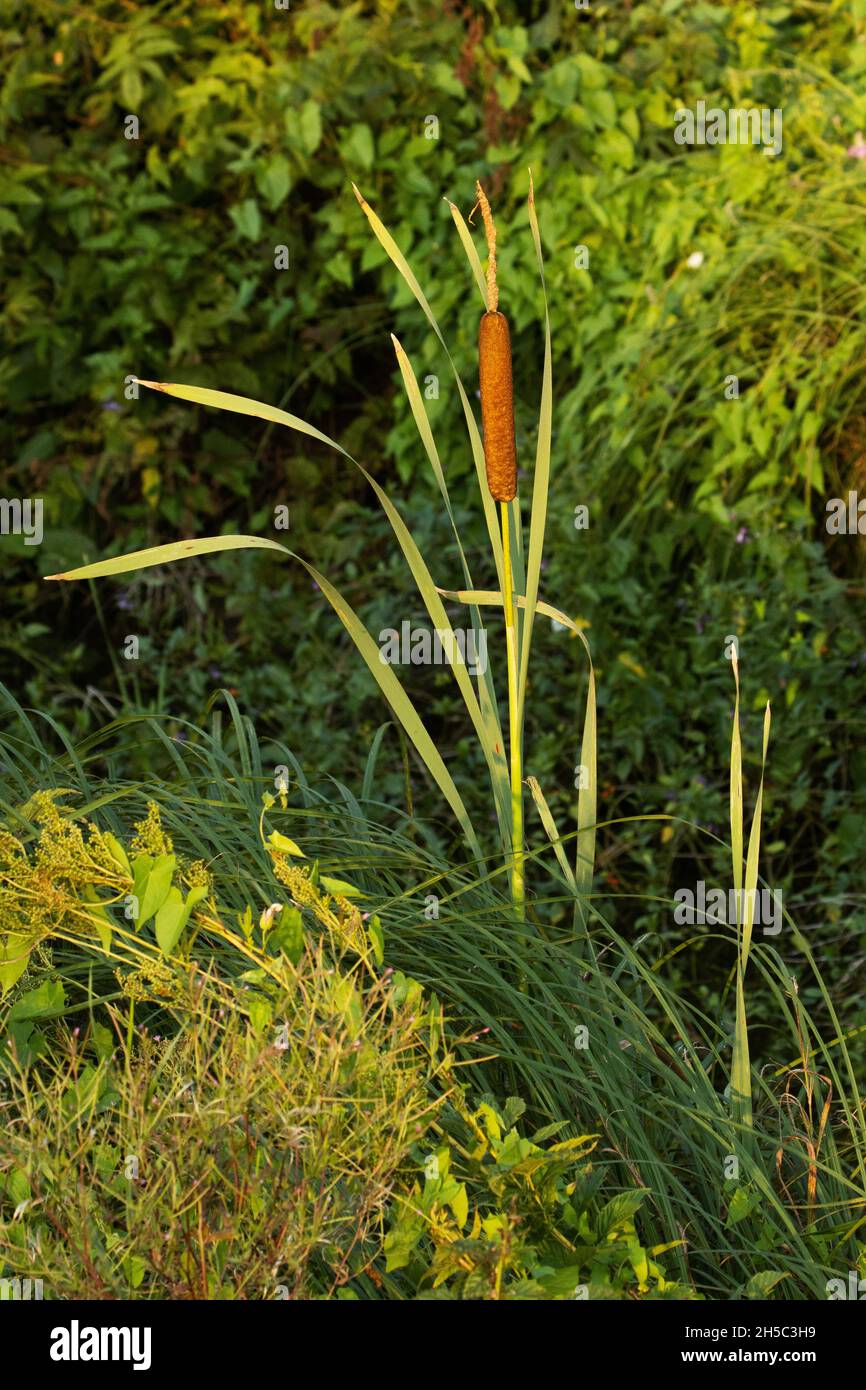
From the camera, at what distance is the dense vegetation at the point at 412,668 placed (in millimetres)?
1774

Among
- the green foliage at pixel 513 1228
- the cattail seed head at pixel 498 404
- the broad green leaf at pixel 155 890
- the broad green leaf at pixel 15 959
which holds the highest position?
the cattail seed head at pixel 498 404

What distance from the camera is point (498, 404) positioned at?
84.2 inches

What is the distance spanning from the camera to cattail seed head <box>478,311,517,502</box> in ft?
6.93

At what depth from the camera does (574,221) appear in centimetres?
505


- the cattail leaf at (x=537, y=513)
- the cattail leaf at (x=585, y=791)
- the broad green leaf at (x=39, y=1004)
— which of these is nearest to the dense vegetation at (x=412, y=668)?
the broad green leaf at (x=39, y=1004)

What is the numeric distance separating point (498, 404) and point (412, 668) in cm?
247

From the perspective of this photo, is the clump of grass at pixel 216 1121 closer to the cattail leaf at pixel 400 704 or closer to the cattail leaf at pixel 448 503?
the cattail leaf at pixel 400 704

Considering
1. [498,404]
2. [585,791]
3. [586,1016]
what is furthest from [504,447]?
[586,1016]

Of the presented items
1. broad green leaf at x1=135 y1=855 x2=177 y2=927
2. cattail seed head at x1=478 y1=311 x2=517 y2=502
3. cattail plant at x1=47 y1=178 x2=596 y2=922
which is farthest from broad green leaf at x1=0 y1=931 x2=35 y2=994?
cattail seed head at x1=478 y1=311 x2=517 y2=502

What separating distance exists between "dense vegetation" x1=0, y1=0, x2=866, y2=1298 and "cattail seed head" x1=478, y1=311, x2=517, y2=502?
0.48 metres

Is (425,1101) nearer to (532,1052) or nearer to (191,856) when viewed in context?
(532,1052)

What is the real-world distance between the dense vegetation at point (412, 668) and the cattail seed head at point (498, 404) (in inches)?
19.0

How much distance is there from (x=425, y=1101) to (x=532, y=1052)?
32 centimetres
